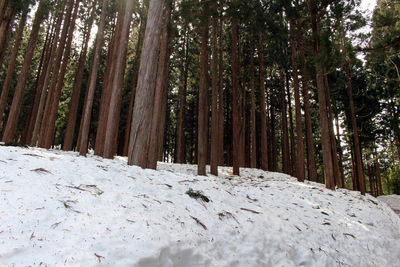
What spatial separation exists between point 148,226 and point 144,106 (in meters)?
3.96

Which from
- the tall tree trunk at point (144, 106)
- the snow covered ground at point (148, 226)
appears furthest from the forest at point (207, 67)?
the snow covered ground at point (148, 226)

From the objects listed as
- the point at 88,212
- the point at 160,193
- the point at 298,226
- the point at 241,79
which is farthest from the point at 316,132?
the point at 88,212

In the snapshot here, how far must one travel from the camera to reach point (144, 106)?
6.49 metres

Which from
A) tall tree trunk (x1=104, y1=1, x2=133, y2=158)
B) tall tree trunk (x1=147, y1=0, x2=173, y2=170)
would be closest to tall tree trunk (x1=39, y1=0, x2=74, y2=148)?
tall tree trunk (x1=104, y1=1, x2=133, y2=158)

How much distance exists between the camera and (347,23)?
1305 cm

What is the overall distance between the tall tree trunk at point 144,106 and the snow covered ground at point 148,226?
879 millimetres

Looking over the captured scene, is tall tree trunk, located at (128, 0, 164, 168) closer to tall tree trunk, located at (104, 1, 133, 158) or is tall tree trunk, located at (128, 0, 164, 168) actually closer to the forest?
the forest

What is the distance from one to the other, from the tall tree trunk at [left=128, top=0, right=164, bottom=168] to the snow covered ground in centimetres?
88

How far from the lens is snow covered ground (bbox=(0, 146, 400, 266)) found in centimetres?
241


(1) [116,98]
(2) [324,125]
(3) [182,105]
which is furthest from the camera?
(3) [182,105]

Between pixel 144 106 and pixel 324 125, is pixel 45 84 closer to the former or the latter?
pixel 144 106

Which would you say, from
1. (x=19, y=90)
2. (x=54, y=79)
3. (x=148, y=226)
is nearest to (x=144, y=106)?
(x=148, y=226)

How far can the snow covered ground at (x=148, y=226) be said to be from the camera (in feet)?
7.92

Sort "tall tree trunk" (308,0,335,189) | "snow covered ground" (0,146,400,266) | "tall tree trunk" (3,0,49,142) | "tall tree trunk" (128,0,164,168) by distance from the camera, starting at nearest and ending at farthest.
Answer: "snow covered ground" (0,146,400,266) < "tall tree trunk" (128,0,164,168) < "tall tree trunk" (308,0,335,189) < "tall tree trunk" (3,0,49,142)
